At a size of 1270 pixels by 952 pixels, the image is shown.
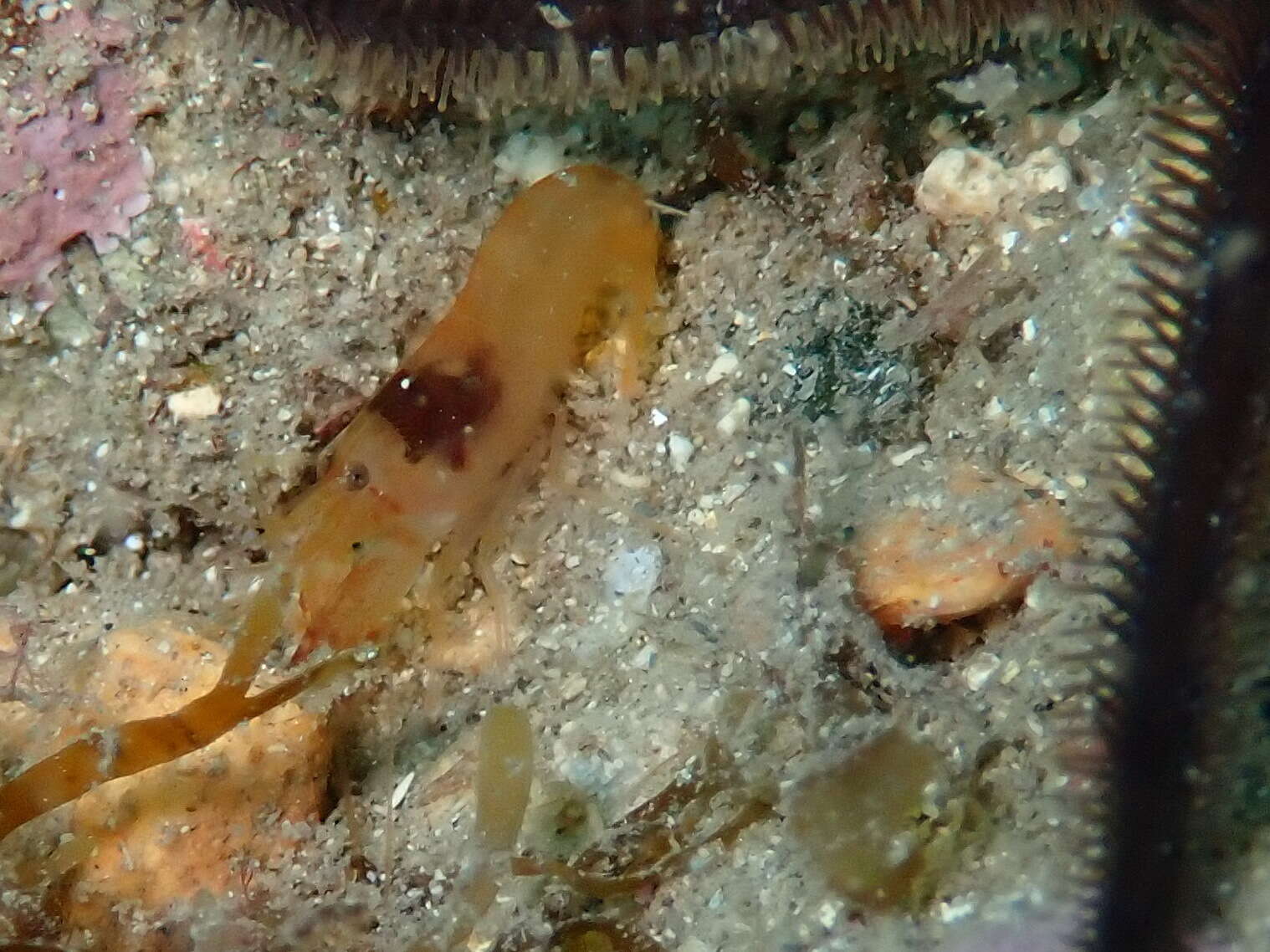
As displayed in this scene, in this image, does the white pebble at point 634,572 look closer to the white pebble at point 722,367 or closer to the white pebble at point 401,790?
the white pebble at point 722,367

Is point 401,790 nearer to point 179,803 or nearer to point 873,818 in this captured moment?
point 179,803

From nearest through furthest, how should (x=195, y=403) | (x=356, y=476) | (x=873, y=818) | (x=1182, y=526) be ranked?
(x=1182, y=526) → (x=873, y=818) → (x=195, y=403) → (x=356, y=476)

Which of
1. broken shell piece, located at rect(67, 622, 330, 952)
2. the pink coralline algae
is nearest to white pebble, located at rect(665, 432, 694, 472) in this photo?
broken shell piece, located at rect(67, 622, 330, 952)

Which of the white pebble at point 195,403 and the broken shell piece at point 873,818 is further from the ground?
the white pebble at point 195,403

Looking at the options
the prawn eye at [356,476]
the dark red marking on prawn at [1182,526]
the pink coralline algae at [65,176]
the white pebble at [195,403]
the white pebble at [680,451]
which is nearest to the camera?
the dark red marking on prawn at [1182,526]

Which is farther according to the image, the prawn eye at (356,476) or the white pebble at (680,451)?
the prawn eye at (356,476)

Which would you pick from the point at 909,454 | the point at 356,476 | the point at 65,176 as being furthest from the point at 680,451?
the point at 65,176

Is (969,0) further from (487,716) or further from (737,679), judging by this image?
(487,716)

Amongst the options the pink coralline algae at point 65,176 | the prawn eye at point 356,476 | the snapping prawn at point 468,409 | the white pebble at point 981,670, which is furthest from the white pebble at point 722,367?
the pink coralline algae at point 65,176

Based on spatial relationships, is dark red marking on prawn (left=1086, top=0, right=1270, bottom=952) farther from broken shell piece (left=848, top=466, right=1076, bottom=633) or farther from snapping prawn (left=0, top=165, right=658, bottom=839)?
snapping prawn (left=0, top=165, right=658, bottom=839)
